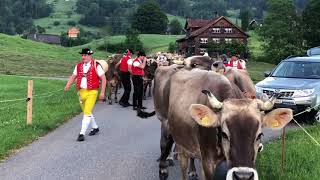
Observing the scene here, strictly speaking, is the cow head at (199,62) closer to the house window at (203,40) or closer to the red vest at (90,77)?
the red vest at (90,77)

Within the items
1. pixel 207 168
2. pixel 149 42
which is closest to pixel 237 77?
pixel 207 168

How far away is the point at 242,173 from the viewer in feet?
14.8

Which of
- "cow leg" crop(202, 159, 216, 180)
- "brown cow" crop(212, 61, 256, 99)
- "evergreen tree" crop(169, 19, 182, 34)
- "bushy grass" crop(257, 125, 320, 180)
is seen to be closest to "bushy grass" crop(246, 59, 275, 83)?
"bushy grass" crop(257, 125, 320, 180)

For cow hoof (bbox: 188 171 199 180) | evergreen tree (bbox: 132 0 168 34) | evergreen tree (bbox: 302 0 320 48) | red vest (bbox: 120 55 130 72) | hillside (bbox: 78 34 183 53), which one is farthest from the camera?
evergreen tree (bbox: 132 0 168 34)

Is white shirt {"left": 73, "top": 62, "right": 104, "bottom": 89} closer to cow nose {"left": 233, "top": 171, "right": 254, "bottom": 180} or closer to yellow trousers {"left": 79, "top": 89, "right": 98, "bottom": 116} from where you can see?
yellow trousers {"left": 79, "top": 89, "right": 98, "bottom": 116}

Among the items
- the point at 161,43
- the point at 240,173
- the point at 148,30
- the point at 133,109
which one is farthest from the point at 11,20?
the point at 240,173

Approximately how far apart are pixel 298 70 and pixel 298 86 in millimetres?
1730

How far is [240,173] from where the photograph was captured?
4.51 metres

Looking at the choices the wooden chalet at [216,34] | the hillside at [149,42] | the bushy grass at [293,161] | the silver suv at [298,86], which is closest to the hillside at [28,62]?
the silver suv at [298,86]

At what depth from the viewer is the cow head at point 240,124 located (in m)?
4.61

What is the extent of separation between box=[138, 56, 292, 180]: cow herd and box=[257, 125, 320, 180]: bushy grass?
176cm

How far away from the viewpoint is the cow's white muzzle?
4512mm

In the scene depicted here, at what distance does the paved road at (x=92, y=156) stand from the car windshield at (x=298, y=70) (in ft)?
11.1

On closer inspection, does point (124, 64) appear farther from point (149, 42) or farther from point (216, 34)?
point (149, 42)
